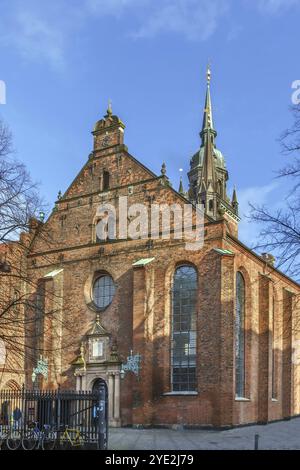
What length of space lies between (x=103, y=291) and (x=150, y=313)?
3754mm

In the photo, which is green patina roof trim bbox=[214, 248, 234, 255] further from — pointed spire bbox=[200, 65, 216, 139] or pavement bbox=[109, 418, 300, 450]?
pointed spire bbox=[200, 65, 216, 139]

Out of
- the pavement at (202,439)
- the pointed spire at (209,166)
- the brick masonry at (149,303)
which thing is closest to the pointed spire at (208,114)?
the pointed spire at (209,166)

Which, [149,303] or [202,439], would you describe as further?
[149,303]

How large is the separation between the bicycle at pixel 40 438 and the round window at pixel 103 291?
10680 millimetres

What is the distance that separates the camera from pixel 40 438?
1709cm

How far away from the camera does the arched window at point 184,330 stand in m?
24.6

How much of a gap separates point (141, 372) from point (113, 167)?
10352 mm

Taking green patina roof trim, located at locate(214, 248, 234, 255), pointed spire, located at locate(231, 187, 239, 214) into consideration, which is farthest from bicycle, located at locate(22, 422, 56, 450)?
pointed spire, located at locate(231, 187, 239, 214)

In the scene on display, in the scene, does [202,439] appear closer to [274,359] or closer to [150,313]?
[150,313]

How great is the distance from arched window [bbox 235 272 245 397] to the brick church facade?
0.05 metres

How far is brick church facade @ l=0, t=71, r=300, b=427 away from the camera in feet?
79.2

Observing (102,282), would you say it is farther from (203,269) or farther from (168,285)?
(203,269)

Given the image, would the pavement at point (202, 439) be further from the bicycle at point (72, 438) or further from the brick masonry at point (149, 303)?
the bicycle at point (72, 438)

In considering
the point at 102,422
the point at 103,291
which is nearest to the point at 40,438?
the point at 102,422
